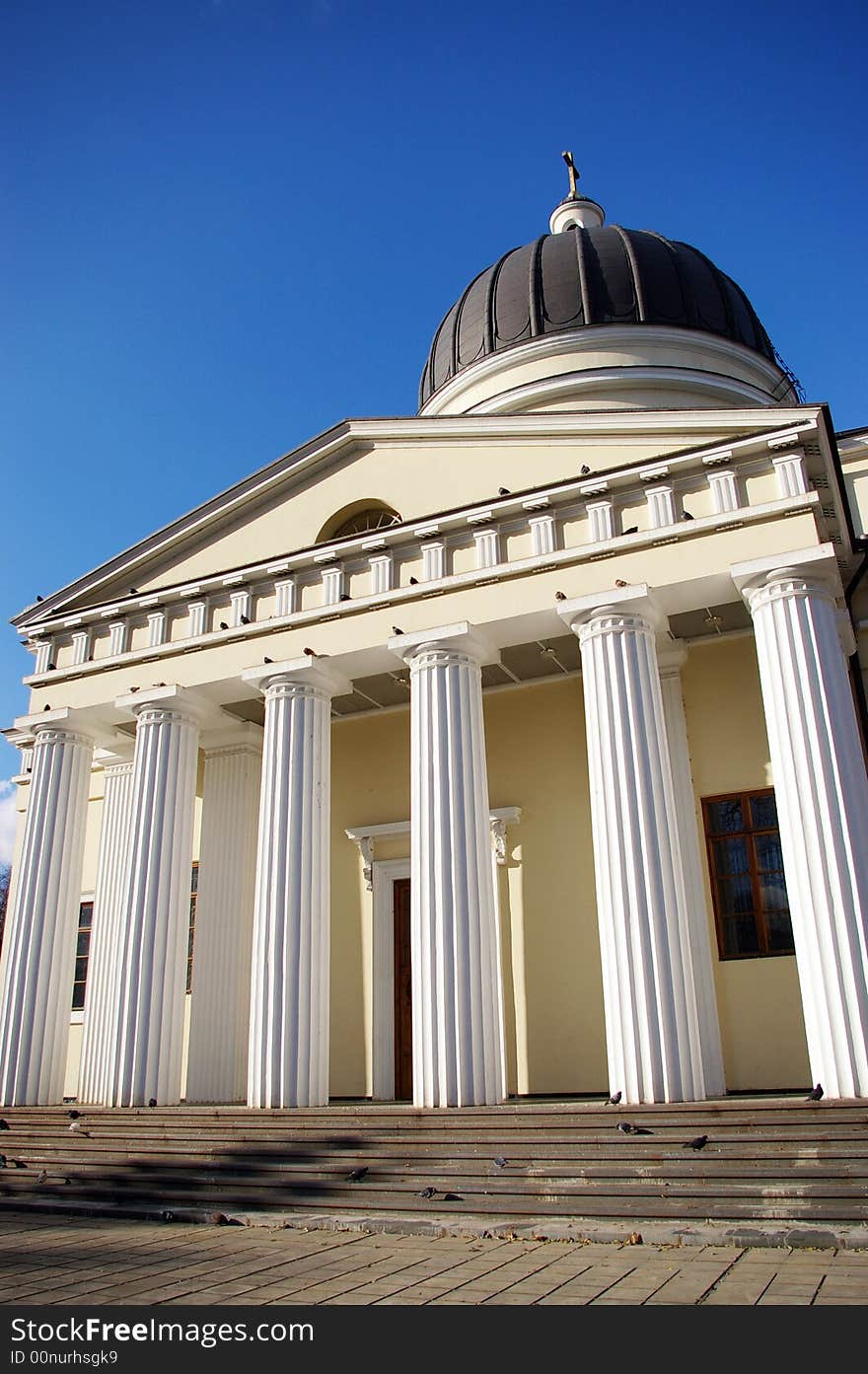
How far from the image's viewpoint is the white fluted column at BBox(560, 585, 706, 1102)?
386 inches

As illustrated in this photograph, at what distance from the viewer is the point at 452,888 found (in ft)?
36.6

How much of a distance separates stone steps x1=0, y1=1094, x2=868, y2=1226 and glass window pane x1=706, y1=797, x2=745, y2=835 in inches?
168

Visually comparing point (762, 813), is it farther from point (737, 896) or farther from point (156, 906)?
point (156, 906)

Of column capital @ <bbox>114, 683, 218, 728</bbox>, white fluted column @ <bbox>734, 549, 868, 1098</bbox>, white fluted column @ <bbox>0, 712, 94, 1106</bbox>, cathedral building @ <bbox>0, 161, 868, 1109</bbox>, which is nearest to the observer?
white fluted column @ <bbox>734, 549, 868, 1098</bbox>

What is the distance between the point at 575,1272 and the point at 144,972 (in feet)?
25.5

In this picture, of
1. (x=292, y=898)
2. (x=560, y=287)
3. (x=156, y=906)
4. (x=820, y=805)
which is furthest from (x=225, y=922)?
(x=560, y=287)

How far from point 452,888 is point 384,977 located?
418 cm

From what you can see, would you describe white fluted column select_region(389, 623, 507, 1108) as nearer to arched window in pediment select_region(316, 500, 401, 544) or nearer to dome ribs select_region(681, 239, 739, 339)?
arched window in pediment select_region(316, 500, 401, 544)

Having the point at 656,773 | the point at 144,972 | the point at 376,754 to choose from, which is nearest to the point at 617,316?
the point at 376,754

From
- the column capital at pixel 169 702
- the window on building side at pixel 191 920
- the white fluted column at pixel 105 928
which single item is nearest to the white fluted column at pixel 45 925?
the white fluted column at pixel 105 928

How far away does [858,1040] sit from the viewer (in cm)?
908

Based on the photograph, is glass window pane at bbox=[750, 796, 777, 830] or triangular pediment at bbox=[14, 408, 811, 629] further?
glass window pane at bbox=[750, 796, 777, 830]

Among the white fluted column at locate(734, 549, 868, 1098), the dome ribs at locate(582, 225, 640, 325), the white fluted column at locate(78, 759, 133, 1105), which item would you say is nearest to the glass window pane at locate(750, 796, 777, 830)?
the white fluted column at locate(734, 549, 868, 1098)

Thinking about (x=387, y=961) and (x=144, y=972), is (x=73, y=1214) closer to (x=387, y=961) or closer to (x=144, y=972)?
(x=144, y=972)
